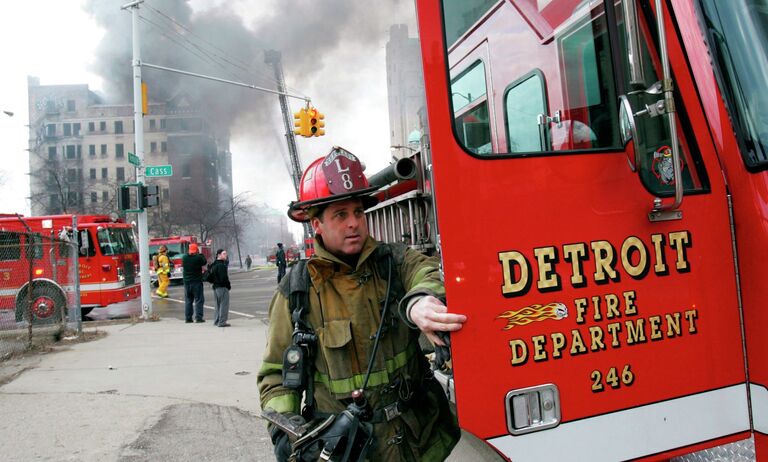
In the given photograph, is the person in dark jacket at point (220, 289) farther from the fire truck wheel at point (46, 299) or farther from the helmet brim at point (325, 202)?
the helmet brim at point (325, 202)

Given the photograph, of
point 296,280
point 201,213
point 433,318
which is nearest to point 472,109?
point 433,318

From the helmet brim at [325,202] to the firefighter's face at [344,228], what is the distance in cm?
4

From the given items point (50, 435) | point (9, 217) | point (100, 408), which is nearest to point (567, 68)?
point (50, 435)

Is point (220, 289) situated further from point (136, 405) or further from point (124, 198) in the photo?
point (136, 405)

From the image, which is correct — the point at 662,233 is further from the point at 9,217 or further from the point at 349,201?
the point at 9,217

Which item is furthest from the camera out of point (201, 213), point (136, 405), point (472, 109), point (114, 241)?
point (201, 213)

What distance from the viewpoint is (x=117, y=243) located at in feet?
46.0

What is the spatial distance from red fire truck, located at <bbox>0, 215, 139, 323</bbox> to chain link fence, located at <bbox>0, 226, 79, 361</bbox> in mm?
19

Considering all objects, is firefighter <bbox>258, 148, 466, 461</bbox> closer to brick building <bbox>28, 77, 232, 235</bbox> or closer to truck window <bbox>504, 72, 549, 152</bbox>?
truck window <bbox>504, 72, 549, 152</bbox>

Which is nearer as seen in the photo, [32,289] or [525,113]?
[525,113]

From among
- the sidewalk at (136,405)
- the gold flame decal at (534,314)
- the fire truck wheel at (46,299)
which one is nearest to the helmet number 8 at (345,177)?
the gold flame decal at (534,314)

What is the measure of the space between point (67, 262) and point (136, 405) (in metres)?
6.58

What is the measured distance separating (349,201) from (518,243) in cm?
77

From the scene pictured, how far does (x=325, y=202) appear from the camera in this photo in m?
1.90
